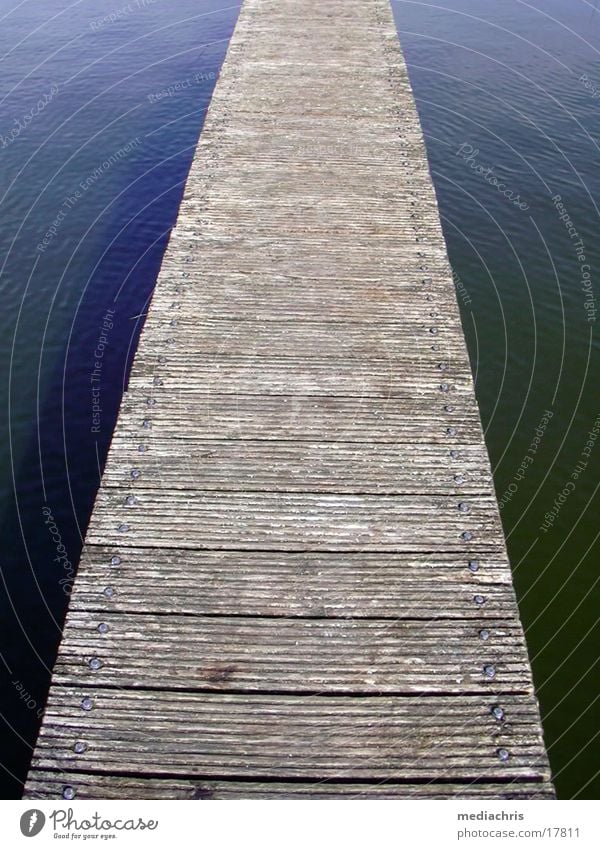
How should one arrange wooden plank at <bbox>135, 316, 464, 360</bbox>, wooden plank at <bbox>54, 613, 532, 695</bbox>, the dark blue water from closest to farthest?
1. wooden plank at <bbox>54, 613, 532, 695</bbox>
2. wooden plank at <bbox>135, 316, 464, 360</bbox>
3. the dark blue water

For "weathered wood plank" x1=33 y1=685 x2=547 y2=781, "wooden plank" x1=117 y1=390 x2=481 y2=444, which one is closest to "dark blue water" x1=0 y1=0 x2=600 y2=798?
"wooden plank" x1=117 y1=390 x2=481 y2=444

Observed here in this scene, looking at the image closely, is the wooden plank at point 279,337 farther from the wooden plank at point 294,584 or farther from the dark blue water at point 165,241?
the dark blue water at point 165,241

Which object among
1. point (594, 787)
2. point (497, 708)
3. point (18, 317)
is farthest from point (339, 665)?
point (18, 317)

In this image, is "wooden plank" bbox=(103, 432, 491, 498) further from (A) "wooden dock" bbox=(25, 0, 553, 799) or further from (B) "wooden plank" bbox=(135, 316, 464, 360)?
(B) "wooden plank" bbox=(135, 316, 464, 360)

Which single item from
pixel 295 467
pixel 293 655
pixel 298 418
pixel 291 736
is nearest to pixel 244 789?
pixel 291 736

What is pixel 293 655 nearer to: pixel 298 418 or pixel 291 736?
pixel 291 736

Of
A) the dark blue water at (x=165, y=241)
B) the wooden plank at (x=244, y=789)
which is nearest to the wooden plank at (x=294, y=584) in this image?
the wooden plank at (x=244, y=789)
